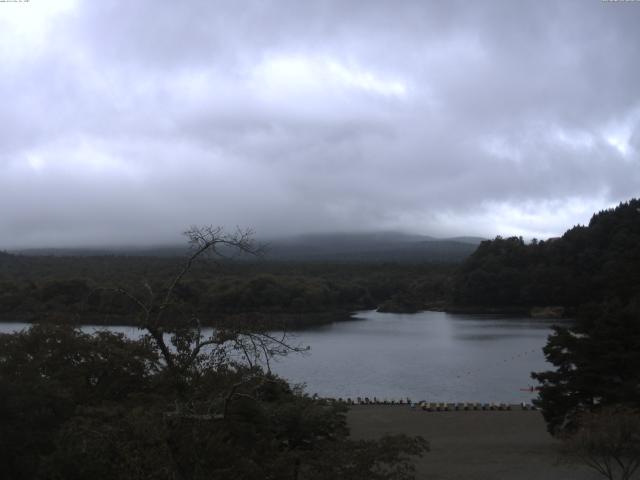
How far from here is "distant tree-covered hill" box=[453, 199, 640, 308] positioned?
70.1 m

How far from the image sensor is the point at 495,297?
77.3 meters

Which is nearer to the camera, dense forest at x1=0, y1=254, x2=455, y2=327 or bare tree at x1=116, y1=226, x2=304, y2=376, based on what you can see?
bare tree at x1=116, y1=226, x2=304, y2=376

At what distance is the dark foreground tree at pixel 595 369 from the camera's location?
16.9 metres

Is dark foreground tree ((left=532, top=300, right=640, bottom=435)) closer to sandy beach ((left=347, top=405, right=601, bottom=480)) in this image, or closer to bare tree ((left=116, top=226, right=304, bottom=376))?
sandy beach ((left=347, top=405, right=601, bottom=480))

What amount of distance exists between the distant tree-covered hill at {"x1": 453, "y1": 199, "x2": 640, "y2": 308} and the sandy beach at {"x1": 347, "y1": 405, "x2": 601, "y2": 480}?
45925 mm

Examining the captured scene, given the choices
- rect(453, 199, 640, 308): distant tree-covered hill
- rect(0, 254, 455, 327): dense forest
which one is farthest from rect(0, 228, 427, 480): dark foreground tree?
rect(453, 199, 640, 308): distant tree-covered hill

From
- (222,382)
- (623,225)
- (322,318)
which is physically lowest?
(322,318)

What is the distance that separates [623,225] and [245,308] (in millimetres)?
43150

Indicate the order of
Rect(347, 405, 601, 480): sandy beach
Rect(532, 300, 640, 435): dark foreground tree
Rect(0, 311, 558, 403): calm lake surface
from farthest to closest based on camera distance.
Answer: Rect(0, 311, 558, 403): calm lake surface < Rect(532, 300, 640, 435): dark foreground tree < Rect(347, 405, 601, 480): sandy beach

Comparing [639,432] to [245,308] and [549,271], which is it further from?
[549,271]

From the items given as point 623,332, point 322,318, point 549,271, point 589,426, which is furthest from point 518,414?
point 549,271

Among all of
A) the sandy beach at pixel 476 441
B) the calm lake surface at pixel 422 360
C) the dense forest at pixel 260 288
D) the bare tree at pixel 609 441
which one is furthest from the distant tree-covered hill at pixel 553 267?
the bare tree at pixel 609 441

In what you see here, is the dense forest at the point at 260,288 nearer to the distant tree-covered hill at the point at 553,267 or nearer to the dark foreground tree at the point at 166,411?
the distant tree-covered hill at the point at 553,267

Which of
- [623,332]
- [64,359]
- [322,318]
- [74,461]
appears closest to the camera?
[74,461]
